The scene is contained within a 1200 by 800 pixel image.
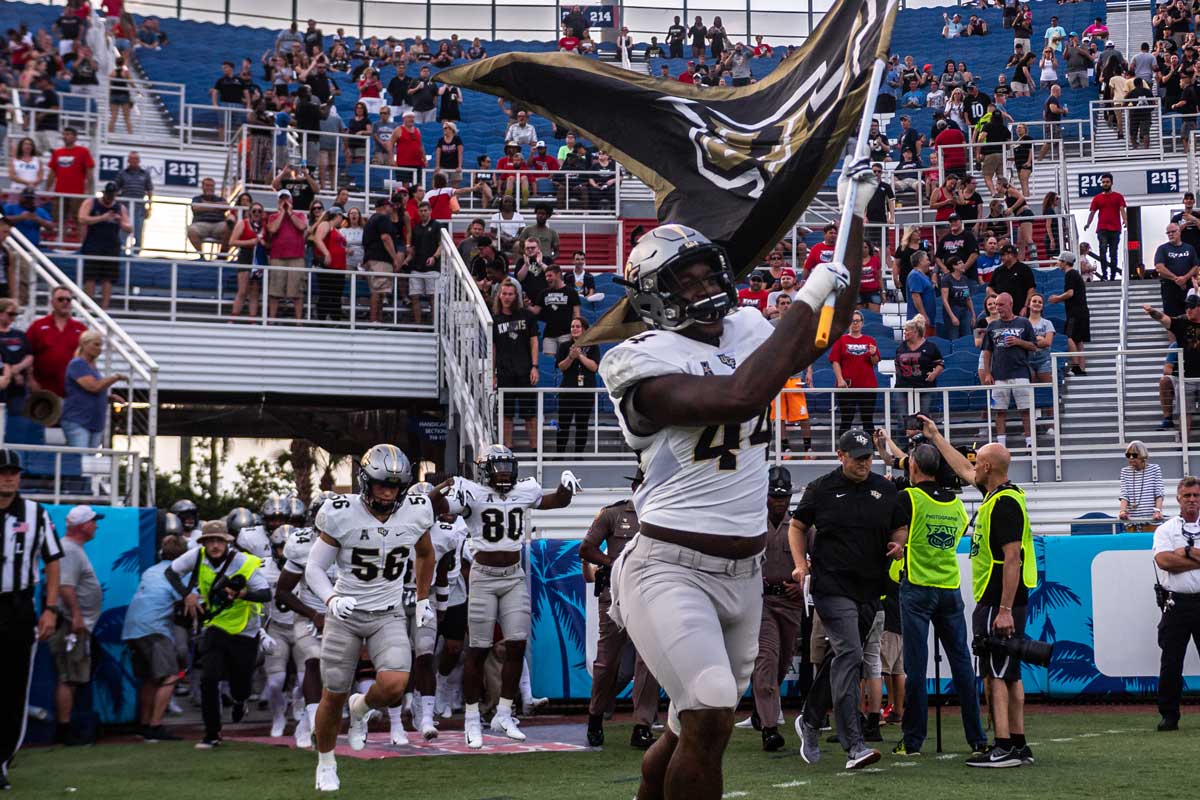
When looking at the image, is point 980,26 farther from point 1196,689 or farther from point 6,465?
point 6,465

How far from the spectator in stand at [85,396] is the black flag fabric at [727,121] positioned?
4350 mm

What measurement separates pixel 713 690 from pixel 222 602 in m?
7.65

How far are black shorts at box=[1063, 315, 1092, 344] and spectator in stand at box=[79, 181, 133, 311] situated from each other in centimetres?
1155

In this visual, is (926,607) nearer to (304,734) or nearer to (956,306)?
(304,734)

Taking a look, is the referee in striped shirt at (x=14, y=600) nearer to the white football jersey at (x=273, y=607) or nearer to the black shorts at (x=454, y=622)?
the white football jersey at (x=273, y=607)

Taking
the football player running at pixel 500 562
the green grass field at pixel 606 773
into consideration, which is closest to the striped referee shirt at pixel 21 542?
the green grass field at pixel 606 773

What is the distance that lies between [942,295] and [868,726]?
29.6ft

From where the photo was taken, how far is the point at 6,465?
31.7ft

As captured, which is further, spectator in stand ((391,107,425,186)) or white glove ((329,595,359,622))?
spectator in stand ((391,107,425,186))

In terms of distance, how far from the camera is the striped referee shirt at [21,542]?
31.2 ft

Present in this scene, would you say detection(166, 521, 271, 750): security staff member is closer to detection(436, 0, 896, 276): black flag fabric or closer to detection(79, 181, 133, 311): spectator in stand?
detection(436, 0, 896, 276): black flag fabric

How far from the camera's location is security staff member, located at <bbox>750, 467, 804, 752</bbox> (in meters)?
10.6

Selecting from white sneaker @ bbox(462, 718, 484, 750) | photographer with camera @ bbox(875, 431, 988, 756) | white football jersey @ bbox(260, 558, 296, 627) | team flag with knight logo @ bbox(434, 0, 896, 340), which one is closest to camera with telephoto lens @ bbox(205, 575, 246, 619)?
white football jersey @ bbox(260, 558, 296, 627)

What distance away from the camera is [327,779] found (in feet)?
29.1
